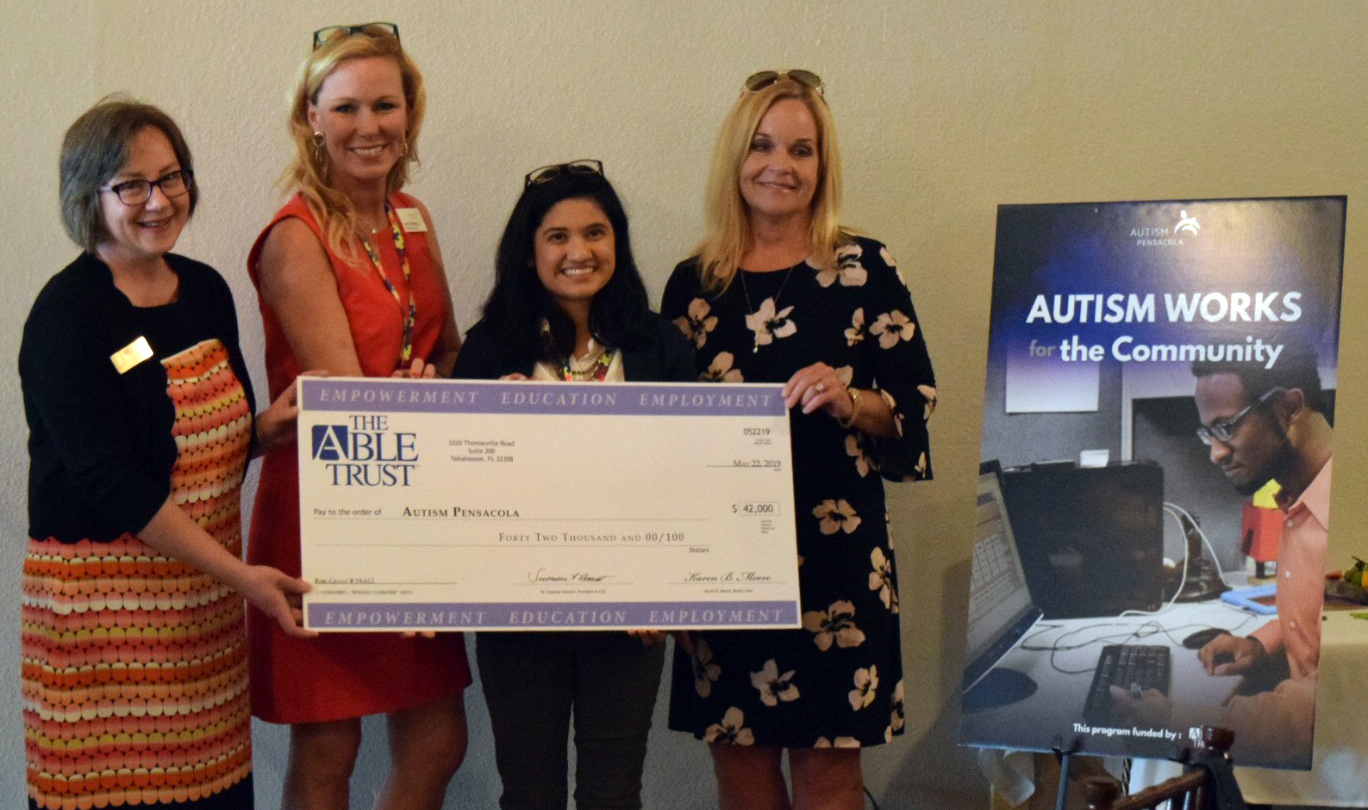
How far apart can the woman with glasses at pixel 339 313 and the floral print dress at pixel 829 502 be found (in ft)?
1.69

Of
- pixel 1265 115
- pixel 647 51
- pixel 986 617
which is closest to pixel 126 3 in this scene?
pixel 647 51

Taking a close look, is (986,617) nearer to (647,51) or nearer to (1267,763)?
(1267,763)

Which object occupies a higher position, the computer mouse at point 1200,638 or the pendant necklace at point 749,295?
the pendant necklace at point 749,295

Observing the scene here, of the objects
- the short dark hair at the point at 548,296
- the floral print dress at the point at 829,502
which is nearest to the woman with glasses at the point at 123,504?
the short dark hair at the point at 548,296

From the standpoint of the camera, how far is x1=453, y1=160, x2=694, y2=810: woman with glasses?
1991 millimetres

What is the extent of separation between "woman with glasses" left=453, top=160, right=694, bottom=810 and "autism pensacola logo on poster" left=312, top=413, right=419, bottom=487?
19 cm

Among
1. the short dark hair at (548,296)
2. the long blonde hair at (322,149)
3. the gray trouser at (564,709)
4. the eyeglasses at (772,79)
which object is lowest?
the gray trouser at (564,709)

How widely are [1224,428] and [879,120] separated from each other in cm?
102

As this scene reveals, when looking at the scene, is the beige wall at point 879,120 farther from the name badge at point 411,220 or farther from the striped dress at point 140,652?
the striped dress at point 140,652

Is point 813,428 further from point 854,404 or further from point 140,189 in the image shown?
point 140,189

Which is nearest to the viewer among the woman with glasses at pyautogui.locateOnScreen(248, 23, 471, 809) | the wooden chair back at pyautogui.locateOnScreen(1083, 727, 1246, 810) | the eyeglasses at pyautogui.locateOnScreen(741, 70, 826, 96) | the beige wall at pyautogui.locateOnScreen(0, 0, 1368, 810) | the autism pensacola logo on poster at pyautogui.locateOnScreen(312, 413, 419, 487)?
the wooden chair back at pyautogui.locateOnScreen(1083, 727, 1246, 810)

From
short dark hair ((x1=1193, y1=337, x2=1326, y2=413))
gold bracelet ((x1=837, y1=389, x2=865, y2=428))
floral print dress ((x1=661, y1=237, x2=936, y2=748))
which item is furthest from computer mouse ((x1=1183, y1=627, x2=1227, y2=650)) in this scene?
gold bracelet ((x1=837, y1=389, x2=865, y2=428))

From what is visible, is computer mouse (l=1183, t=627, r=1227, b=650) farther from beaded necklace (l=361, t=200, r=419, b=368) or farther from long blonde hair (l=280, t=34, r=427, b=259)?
long blonde hair (l=280, t=34, r=427, b=259)

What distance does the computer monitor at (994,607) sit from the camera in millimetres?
2258
